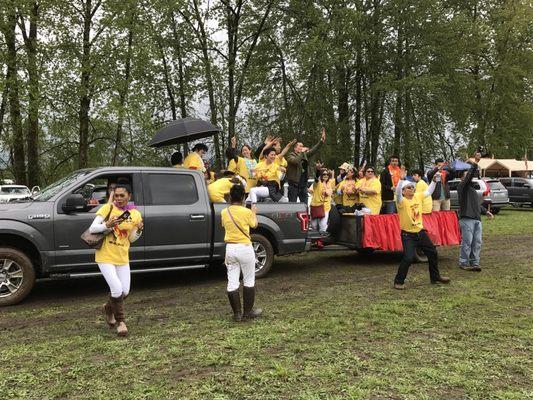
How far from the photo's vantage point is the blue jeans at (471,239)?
27.7ft

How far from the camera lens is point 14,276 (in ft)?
20.4

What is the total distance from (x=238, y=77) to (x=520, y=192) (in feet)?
52.3

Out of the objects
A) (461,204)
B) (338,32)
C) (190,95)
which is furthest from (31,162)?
(461,204)

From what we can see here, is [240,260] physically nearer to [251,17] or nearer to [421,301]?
[421,301]

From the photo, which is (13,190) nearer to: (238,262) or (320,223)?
(320,223)

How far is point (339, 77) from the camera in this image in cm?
2889

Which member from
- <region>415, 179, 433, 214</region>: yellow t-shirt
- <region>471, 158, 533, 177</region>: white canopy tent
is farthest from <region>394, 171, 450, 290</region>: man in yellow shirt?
<region>471, 158, 533, 177</region>: white canopy tent

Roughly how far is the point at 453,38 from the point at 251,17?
39.5 feet

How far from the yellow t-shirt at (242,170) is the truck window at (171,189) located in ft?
5.44

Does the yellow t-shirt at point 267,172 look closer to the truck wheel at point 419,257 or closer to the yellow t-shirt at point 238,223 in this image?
the truck wheel at point 419,257

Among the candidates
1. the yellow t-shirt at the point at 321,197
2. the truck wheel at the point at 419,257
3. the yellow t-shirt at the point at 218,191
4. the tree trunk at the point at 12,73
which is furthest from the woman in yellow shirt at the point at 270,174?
the tree trunk at the point at 12,73

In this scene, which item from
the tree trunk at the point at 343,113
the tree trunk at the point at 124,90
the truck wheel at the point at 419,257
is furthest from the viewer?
the tree trunk at the point at 343,113

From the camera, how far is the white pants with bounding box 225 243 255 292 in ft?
17.7

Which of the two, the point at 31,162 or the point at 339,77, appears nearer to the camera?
the point at 31,162
